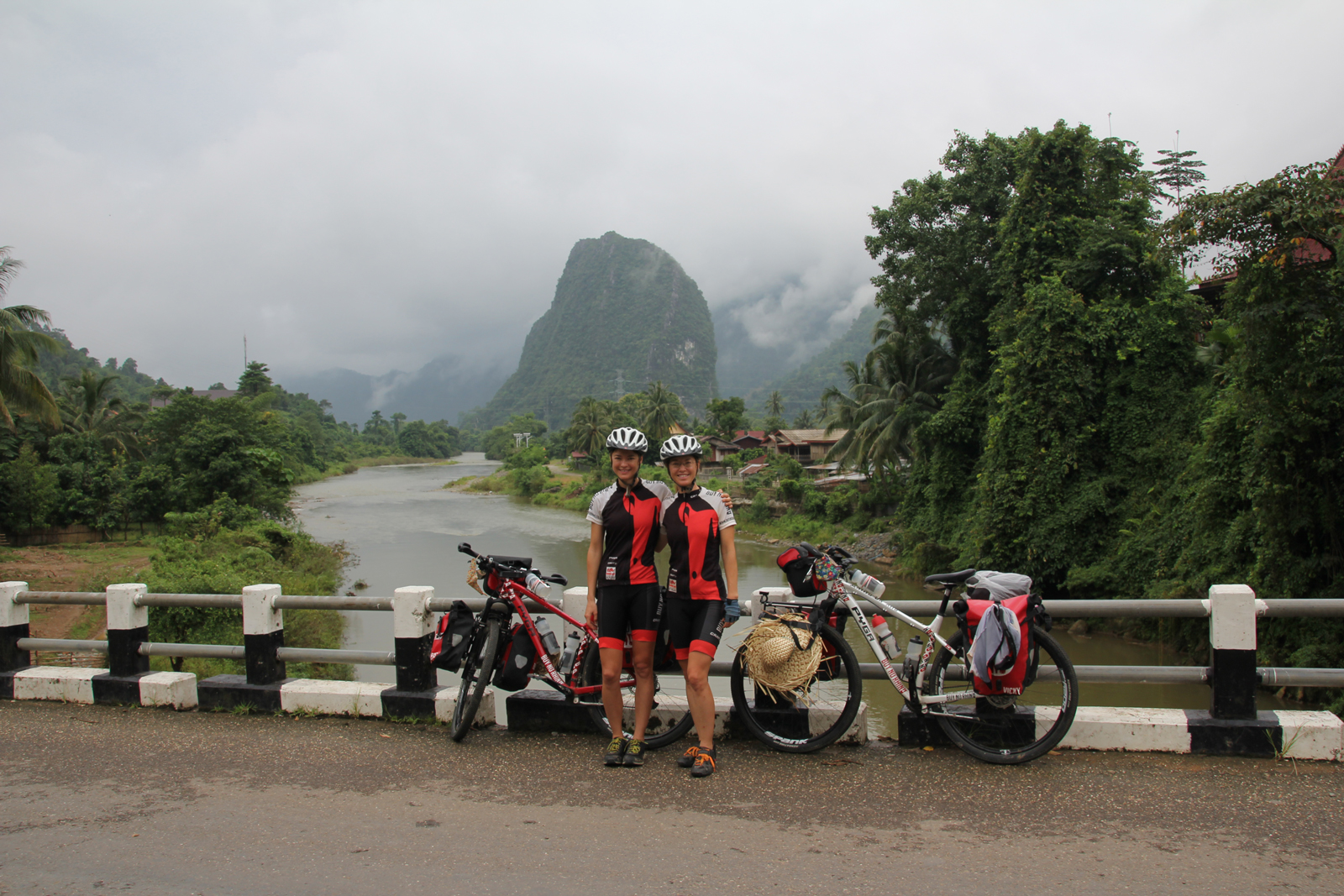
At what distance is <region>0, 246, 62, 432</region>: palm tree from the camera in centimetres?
2275

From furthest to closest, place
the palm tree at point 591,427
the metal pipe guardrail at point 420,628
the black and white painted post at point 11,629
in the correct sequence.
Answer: the palm tree at point 591,427, the black and white painted post at point 11,629, the metal pipe guardrail at point 420,628

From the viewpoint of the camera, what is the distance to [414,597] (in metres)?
4.59

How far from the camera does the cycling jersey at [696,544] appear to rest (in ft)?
12.3

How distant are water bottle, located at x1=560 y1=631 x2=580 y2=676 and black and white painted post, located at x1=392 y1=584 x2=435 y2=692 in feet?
2.78

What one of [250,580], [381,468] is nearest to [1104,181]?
[250,580]

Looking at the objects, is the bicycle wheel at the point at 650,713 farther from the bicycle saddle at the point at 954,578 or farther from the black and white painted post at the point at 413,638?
the bicycle saddle at the point at 954,578

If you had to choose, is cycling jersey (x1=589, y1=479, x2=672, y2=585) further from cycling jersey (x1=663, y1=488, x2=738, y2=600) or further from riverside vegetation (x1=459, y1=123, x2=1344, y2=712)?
riverside vegetation (x1=459, y1=123, x2=1344, y2=712)

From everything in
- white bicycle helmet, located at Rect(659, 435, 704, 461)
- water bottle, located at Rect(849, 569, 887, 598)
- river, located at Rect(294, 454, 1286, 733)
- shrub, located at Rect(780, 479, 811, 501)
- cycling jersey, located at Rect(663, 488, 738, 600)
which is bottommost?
river, located at Rect(294, 454, 1286, 733)

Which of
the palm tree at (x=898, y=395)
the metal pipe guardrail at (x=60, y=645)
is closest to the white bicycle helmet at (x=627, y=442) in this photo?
the metal pipe guardrail at (x=60, y=645)

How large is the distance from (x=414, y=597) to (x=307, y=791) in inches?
45.7

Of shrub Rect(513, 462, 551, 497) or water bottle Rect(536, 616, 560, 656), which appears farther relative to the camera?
shrub Rect(513, 462, 551, 497)

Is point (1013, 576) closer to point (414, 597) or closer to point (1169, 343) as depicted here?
point (414, 597)

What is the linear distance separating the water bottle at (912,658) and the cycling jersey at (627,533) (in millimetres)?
1291

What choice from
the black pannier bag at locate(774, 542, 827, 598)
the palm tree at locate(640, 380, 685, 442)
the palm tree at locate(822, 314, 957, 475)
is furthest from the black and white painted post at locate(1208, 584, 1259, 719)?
the palm tree at locate(640, 380, 685, 442)
